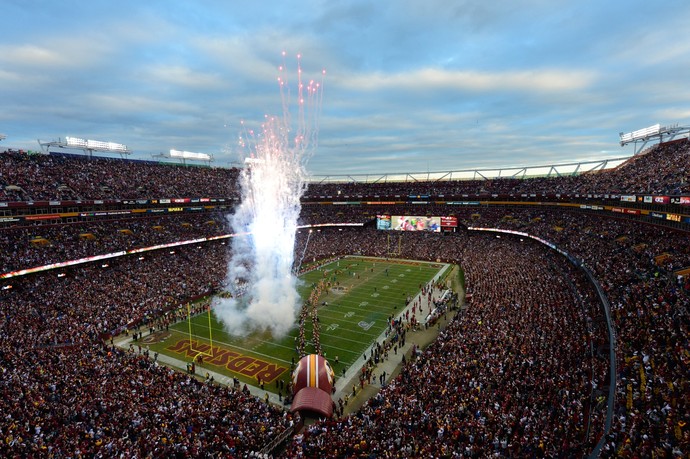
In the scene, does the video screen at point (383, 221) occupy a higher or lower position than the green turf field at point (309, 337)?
higher

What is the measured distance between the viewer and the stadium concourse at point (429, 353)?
1507 cm

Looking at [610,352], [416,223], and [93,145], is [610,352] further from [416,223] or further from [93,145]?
[93,145]

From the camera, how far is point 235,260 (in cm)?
5553

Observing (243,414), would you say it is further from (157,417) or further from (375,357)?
(375,357)

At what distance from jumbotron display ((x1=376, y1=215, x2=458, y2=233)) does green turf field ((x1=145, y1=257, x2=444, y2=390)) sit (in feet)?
85.8

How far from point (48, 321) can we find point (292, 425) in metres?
24.3

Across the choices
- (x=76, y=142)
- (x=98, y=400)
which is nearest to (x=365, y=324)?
(x=98, y=400)

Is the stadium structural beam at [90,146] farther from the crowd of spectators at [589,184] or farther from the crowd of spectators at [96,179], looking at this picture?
the crowd of spectators at [589,184]

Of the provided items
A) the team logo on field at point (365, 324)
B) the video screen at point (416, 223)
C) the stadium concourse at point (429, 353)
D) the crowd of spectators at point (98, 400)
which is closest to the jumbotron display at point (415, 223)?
the video screen at point (416, 223)

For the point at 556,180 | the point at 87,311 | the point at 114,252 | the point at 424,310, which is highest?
the point at 556,180

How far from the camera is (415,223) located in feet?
241

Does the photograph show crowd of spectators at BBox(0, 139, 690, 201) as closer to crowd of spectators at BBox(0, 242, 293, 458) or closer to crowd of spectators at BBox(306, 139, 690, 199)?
crowd of spectators at BBox(306, 139, 690, 199)

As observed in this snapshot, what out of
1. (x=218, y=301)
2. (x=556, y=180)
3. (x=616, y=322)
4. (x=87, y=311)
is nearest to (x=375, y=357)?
(x=616, y=322)

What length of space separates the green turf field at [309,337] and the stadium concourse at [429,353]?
348 cm
